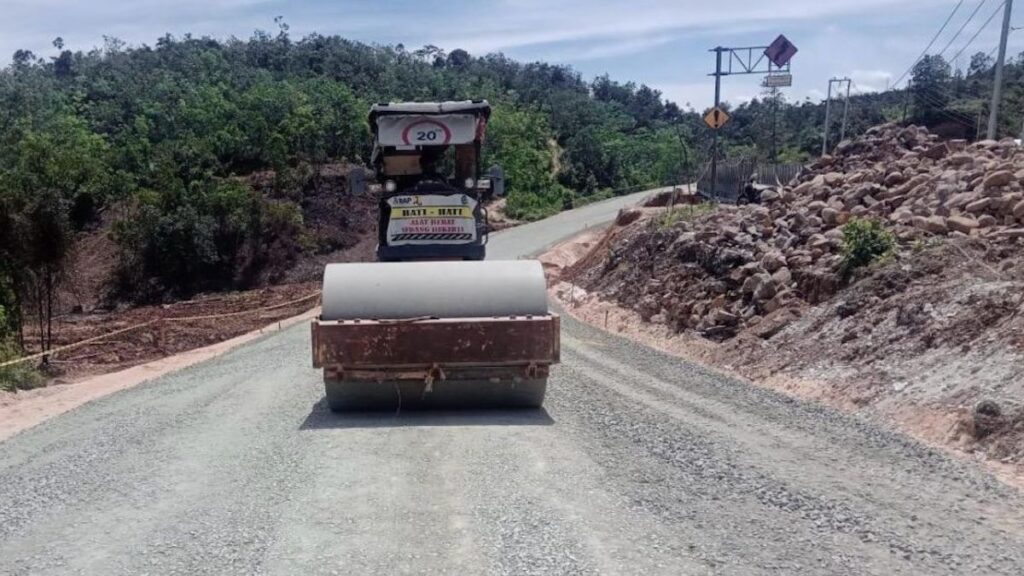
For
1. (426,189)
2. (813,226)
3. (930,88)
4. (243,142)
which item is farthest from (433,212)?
(930,88)

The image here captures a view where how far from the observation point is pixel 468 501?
22.0ft

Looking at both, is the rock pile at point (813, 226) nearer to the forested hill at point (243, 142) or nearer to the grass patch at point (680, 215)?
the grass patch at point (680, 215)

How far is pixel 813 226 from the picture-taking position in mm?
17375

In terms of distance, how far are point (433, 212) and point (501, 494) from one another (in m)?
6.42

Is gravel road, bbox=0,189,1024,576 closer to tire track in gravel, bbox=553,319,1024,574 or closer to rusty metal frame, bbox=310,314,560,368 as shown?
tire track in gravel, bbox=553,319,1024,574

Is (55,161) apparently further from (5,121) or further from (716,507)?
(5,121)

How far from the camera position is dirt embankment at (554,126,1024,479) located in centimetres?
1013

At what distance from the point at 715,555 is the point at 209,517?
11.3 feet

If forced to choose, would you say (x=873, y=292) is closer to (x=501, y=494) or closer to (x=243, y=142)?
(x=501, y=494)

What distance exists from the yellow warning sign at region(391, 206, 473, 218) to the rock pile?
18.4 feet

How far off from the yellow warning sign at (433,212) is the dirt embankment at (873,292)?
493 cm

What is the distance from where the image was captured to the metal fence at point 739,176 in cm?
3225

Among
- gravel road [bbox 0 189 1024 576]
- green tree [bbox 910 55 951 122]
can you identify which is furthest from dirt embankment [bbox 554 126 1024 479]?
green tree [bbox 910 55 951 122]

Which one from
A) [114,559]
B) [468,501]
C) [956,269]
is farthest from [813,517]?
[956,269]
